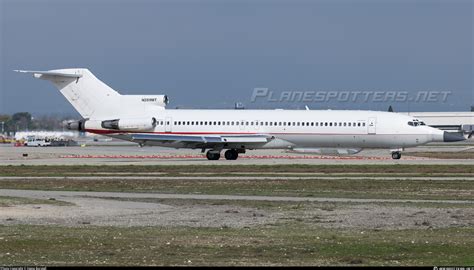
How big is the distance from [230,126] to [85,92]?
34.6ft

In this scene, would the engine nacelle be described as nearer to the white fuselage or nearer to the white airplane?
the white airplane

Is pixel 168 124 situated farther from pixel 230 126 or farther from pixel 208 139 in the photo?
pixel 230 126

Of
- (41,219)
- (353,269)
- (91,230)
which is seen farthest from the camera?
(41,219)

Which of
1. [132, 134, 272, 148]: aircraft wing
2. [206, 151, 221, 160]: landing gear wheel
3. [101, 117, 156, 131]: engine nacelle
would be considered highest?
[101, 117, 156, 131]: engine nacelle

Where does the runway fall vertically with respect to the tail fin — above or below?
below

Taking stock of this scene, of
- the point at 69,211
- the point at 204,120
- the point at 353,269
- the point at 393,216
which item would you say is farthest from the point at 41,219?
the point at 204,120

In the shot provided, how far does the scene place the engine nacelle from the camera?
2553 inches

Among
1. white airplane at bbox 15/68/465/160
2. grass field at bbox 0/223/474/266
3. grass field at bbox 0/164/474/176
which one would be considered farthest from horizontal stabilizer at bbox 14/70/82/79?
grass field at bbox 0/223/474/266

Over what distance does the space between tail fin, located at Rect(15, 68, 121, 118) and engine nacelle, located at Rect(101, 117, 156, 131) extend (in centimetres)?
157

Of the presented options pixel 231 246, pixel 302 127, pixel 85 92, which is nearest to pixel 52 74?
pixel 85 92

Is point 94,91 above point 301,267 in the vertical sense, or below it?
above

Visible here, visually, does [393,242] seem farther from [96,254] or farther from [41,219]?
[41,219]

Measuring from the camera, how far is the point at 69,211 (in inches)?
1049

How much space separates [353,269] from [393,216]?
10165mm
